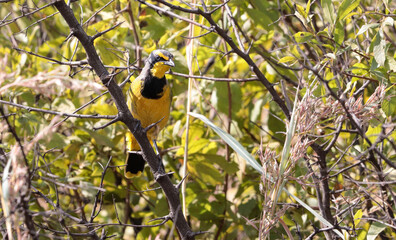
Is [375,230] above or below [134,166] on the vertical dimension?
below

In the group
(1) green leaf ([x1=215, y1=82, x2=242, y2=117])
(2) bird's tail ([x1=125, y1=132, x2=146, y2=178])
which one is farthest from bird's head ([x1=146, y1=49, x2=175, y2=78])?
(2) bird's tail ([x1=125, y1=132, x2=146, y2=178])

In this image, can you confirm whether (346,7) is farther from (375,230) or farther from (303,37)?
(375,230)

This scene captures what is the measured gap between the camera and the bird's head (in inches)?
134

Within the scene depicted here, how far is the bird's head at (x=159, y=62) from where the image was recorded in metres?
3.40

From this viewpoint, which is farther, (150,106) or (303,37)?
(150,106)

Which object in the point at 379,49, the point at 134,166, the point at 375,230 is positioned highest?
the point at 379,49

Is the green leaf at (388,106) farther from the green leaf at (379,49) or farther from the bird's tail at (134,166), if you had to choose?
the bird's tail at (134,166)

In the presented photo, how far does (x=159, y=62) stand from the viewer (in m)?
3.46

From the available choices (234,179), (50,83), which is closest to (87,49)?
(50,83)

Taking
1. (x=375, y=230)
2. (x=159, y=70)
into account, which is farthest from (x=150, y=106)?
(x=375, y=230)

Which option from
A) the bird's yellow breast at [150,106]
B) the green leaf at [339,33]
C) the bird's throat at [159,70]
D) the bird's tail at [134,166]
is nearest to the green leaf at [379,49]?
the green leaf at [339,33]

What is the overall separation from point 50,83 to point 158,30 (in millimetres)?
2433

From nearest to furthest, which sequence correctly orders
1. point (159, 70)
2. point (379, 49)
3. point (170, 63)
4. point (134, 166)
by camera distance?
point (379, 49)
point (170, 63)
point (159, 70)
point (134, 166)

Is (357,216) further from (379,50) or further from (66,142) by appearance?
(66,142)
